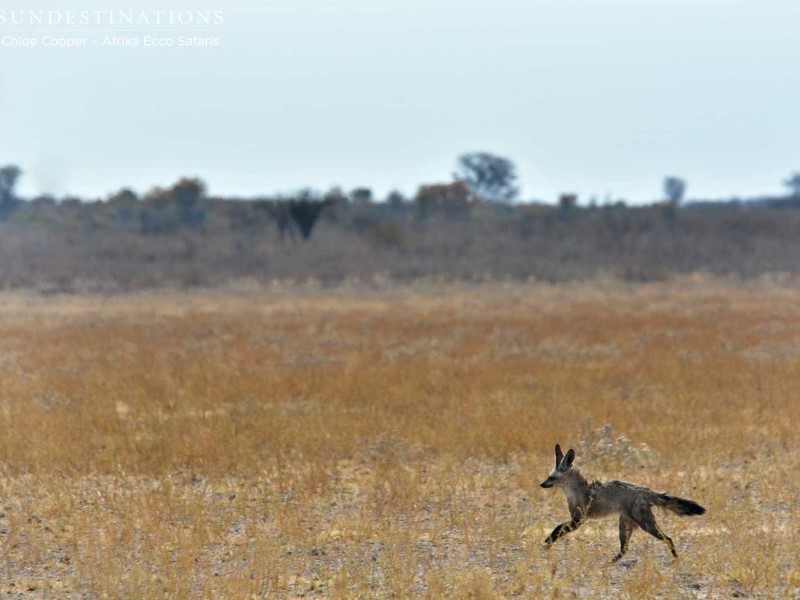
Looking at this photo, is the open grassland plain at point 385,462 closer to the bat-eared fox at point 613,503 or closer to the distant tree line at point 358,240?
the bat-eared fox at point 613,503

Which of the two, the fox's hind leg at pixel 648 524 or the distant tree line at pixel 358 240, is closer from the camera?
the fox's hind leg at pixel 648 524

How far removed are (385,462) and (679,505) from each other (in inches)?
139

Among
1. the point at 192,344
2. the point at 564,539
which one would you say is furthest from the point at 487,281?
the point at 564,539

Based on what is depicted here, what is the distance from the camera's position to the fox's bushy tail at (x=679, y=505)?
19.5 feet

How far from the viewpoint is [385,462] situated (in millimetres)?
8945

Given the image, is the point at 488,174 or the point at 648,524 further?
the point at 488,174

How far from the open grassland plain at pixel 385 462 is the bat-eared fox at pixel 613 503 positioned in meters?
0.23

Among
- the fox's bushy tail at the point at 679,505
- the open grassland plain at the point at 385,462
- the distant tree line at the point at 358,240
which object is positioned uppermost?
the distant tree line at the point at 358,240

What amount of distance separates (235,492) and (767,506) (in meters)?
4.42

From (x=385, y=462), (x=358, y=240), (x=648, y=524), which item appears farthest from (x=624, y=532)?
(x=358, y=240)

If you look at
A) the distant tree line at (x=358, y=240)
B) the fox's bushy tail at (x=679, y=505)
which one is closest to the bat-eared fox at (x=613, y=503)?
the fox's bushy tail at (x=679, y=505)

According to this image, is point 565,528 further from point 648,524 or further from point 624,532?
point 648,524

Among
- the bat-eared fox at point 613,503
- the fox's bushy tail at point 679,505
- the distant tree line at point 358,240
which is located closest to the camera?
the fox's bushy tail at point 679,505

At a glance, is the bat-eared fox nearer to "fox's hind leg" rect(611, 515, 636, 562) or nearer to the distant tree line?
"fox's hind leg" rect(611, 515, 636, 562)
